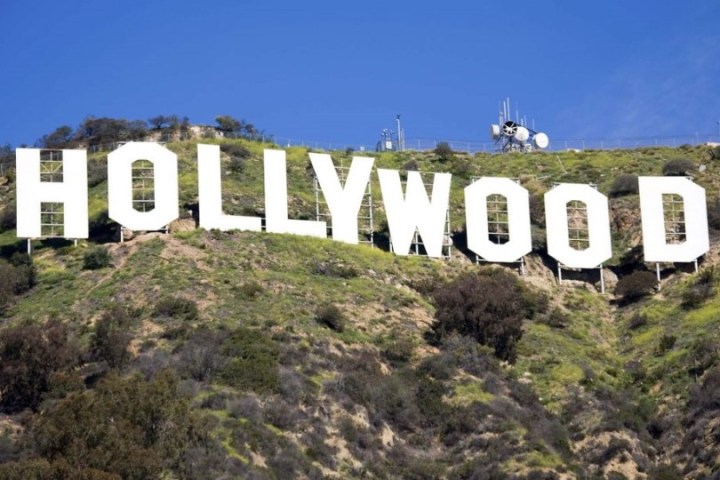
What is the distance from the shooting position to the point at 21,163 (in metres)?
72.3

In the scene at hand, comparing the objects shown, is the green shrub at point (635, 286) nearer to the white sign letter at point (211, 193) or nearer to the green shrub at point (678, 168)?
the green shrub at point (678, 168)

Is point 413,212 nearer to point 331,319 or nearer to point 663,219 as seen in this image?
point 663,219

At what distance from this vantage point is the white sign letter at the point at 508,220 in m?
78.1

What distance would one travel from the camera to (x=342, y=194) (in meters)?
77.1

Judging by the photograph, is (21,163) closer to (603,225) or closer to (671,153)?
(603,225)

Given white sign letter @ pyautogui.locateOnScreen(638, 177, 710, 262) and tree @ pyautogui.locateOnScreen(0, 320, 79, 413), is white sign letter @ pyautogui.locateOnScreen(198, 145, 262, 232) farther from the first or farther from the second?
white sign letter @ pyautogui.locateOnScreen(638, 177, 710, 262)

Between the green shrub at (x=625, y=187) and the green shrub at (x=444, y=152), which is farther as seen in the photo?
the green shrub at (x=444, y=152)

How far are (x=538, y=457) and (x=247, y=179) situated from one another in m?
31.6

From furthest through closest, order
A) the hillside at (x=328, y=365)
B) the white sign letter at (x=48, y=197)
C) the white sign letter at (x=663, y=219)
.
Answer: the white sign letter at (x=663, y=219)
the white sign letter at (x=48, y=197)
the hillside at (x=328, y=365)

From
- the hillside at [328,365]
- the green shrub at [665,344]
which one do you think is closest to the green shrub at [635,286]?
the hillside at [328,365]

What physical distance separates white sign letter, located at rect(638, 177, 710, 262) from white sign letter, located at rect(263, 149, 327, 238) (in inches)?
624

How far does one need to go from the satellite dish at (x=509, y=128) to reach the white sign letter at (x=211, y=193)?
2877cm

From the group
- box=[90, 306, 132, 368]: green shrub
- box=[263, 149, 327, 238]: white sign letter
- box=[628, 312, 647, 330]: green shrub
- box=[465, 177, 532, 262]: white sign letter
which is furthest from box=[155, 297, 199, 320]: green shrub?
box=[628, 312, 647, 330]: green shrub

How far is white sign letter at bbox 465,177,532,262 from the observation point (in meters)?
78.1
